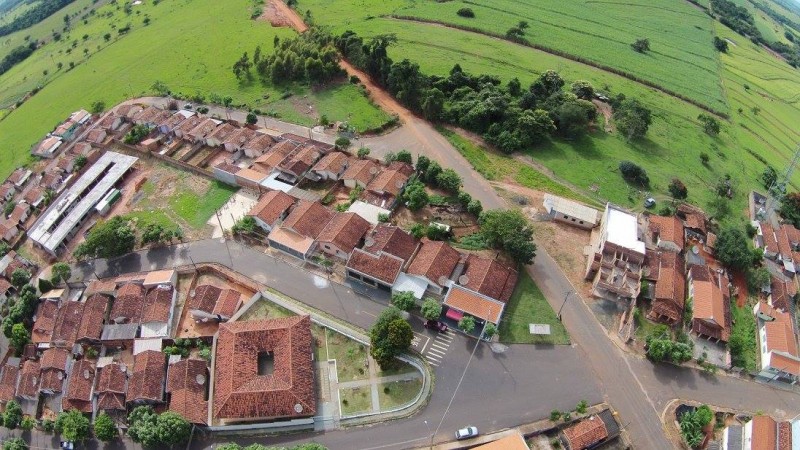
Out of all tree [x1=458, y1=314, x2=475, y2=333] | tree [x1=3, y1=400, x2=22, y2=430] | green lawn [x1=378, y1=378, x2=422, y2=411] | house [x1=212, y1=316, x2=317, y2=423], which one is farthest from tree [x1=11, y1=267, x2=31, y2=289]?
tree [x1=458, y1=314, x2=475, y2=333]

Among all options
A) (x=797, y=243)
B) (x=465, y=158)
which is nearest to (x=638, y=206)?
(x=797, y=243)

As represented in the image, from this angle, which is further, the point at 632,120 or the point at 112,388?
the point at 632,120

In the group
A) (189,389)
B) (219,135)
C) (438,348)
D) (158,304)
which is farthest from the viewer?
(219,135)

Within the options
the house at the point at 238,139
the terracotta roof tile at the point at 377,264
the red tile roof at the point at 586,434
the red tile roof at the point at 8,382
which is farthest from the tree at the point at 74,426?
the red tile roof at the point at 586,434

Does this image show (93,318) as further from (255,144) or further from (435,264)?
(435,264)

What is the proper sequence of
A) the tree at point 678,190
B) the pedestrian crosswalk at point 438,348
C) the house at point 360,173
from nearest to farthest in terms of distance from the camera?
1. the pedestrian crosswalk at point 438,348
2. the house at point 360,173
3. the tree at point 678,190

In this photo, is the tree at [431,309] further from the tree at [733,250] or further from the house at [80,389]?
the tree at [733,250]

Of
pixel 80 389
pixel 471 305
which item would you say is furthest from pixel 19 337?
pixel 471 305
